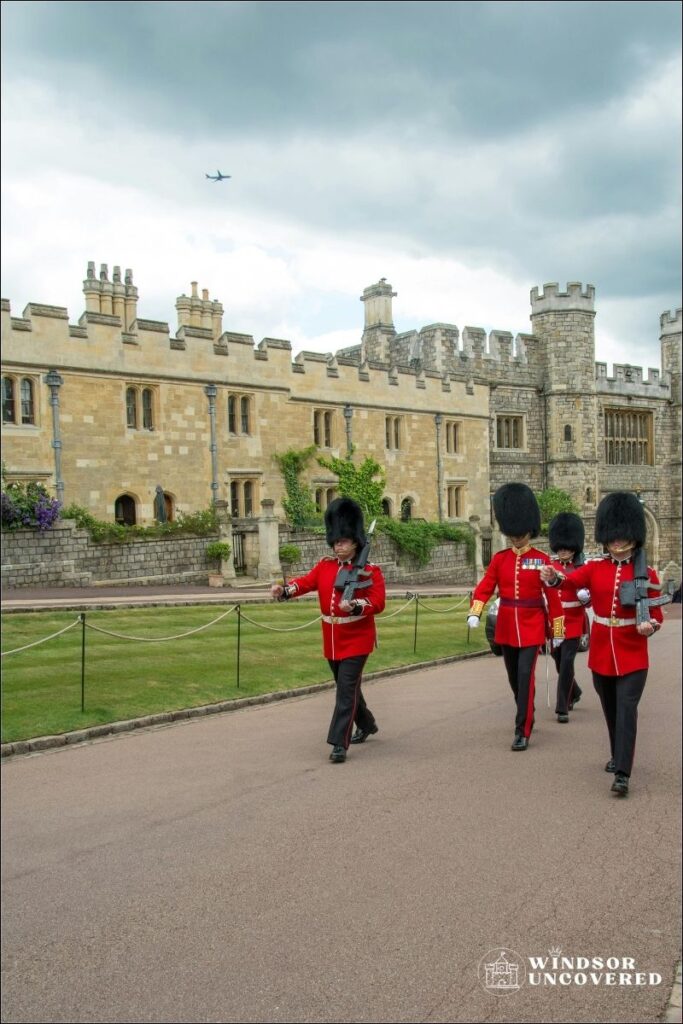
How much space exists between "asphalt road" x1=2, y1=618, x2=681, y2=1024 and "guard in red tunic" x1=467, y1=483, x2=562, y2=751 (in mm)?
19668

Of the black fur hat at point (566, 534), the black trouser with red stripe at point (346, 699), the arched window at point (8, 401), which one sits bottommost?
the black trouser with red stripe at point (346, 699)

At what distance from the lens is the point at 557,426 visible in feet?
21.7

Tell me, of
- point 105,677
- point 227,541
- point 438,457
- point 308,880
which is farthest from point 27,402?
point 438,457

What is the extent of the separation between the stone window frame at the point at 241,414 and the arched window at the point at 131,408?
11.8 ft

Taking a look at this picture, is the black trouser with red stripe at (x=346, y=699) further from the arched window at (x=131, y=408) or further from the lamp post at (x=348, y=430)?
the arched window at (x=131, y=408)

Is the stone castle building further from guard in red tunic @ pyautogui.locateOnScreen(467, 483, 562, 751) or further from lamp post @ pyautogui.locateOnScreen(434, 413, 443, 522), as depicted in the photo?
guard in red tunic @ pyautogui.locateOnScreen(467, 483, 562, 751)

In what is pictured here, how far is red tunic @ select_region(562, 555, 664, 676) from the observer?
7.71 ft

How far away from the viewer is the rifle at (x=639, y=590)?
7.50 ft

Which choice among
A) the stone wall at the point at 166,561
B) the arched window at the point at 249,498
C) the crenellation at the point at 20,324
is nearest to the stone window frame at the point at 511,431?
the stone wall at the point at 166,561

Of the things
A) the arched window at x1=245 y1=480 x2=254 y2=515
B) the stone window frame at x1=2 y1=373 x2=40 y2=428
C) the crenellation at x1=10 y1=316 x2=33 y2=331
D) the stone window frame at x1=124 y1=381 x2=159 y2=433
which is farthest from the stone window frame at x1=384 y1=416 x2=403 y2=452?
the crenellation at x1=10 y1=316 x2=33 y2=331

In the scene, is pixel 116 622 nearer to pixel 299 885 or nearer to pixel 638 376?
pixel 638 376

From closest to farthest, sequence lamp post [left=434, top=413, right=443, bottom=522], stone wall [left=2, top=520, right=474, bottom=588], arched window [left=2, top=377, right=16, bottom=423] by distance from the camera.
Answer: stone wall [left=2, top=520, right=474, bottom=588]
lamp post [left=434, top=413, right=443, bottom=522]
arched window [left=2, top=377, right=16, bottom=423]

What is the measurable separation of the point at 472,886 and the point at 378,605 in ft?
83.6

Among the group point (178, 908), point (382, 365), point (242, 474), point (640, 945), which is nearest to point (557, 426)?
point (382, 365)
